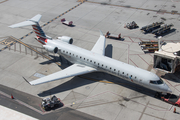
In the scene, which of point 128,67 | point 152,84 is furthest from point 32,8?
point 152,84

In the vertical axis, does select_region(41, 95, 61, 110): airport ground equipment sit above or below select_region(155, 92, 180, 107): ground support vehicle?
above

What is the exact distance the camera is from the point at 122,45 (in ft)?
129

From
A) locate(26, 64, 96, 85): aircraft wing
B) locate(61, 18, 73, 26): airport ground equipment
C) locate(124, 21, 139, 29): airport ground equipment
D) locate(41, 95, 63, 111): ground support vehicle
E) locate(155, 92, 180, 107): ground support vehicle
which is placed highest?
locate(61, 18, 73, 26): airport ground equipment

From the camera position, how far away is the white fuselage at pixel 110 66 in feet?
85.3

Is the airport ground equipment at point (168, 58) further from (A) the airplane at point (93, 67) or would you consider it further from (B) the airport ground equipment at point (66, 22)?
(B) the airport ground equipment at point (66, 22)

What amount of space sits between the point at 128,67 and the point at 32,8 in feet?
132

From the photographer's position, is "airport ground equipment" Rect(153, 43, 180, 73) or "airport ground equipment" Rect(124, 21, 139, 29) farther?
"airport ground equipment" Rect(124, 21, 139, 29)

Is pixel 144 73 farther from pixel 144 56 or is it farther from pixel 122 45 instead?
pixel 122 45

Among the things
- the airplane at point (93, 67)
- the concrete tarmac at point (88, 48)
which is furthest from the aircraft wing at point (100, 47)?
the concrete tarmac at point (88, 48)

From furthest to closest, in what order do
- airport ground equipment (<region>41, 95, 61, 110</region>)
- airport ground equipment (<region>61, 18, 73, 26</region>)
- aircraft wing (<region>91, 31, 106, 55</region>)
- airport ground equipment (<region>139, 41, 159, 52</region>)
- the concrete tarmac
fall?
airport ground equipment (<region>61, 18, 73, 26</region>), airport ground equipment (<region>139, 41, 159, 52</region>), aircraft wing (<region>91, 31, 106, 55</region>), the concrete tarmac, airport ground equipment (<region>41, 95, 61, 110</region>)

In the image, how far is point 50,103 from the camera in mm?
25672

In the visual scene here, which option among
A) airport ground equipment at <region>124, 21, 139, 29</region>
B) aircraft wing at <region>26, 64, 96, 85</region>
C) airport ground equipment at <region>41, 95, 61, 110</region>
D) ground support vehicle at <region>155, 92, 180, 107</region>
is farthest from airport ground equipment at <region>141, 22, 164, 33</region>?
airport ground equipment at <region>41, 95, 61, 110</region>

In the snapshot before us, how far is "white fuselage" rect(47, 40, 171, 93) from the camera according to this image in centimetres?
2598

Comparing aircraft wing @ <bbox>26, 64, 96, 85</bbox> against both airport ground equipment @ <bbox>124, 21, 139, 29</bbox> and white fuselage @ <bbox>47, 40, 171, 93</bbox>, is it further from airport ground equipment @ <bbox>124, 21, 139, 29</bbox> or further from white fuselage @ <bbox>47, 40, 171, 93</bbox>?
airport ground equipment @ <bbox>124, 21, 139, 29</bbox>
